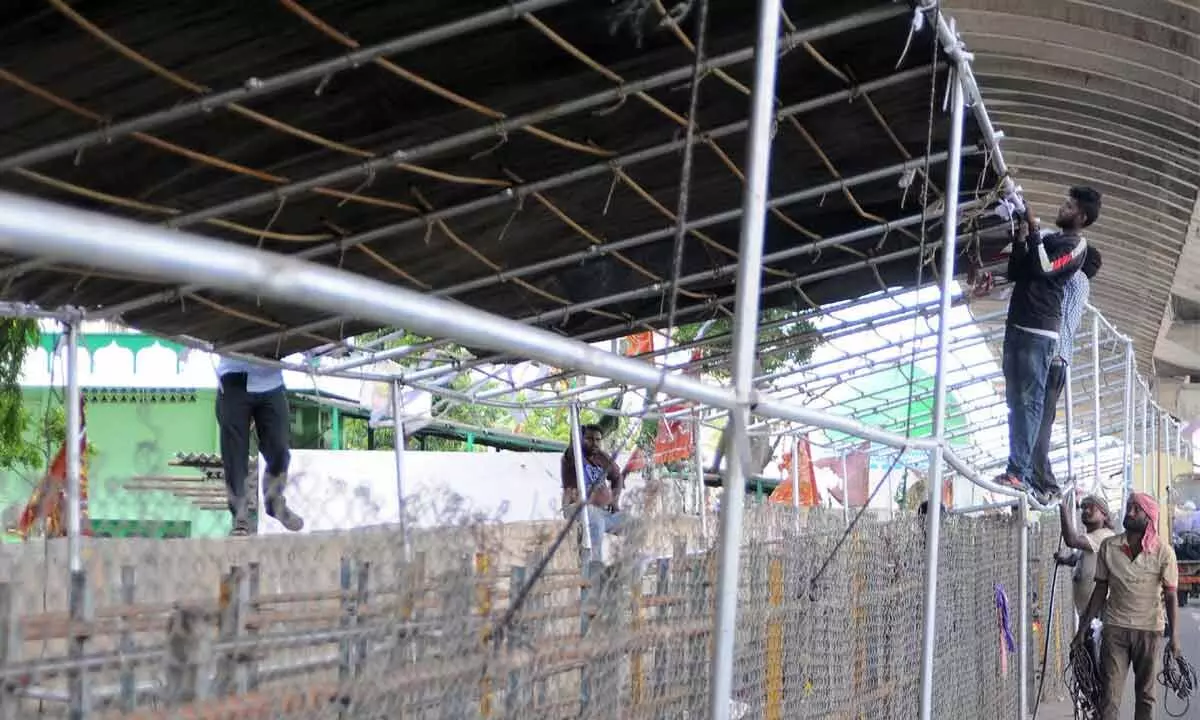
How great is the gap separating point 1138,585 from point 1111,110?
6.78m

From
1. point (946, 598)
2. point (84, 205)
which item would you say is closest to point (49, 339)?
point (84, 205)

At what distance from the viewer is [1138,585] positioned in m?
9.35

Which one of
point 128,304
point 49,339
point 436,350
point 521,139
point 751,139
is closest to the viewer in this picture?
point 751,139

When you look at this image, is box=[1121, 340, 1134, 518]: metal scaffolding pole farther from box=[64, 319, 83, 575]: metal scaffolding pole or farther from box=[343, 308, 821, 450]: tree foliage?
box=[64, 319, 83, 575]: metal scaffolding pole

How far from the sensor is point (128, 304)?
6.28 m

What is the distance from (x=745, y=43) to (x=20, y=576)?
3876mm

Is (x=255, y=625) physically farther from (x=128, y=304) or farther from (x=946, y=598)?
(x=946, y=598)

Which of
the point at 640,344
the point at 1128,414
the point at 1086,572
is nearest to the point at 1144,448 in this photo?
the point at 1128,414

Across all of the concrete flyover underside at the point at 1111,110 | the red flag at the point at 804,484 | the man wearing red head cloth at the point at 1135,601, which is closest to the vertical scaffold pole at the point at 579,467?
the man wearing red head cloth at the point at 1135,601

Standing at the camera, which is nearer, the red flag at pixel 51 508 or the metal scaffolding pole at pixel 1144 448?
the red flag at pixel 51 508

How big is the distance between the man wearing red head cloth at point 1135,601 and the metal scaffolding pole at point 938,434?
4118 millimetres

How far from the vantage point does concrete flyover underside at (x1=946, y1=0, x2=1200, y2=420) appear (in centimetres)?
1251

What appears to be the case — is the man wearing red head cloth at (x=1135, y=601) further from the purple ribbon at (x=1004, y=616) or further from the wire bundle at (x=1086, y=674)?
the purple ribbon at (x=1004, y=616)

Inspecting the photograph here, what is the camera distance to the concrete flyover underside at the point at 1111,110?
1251 centimetres
